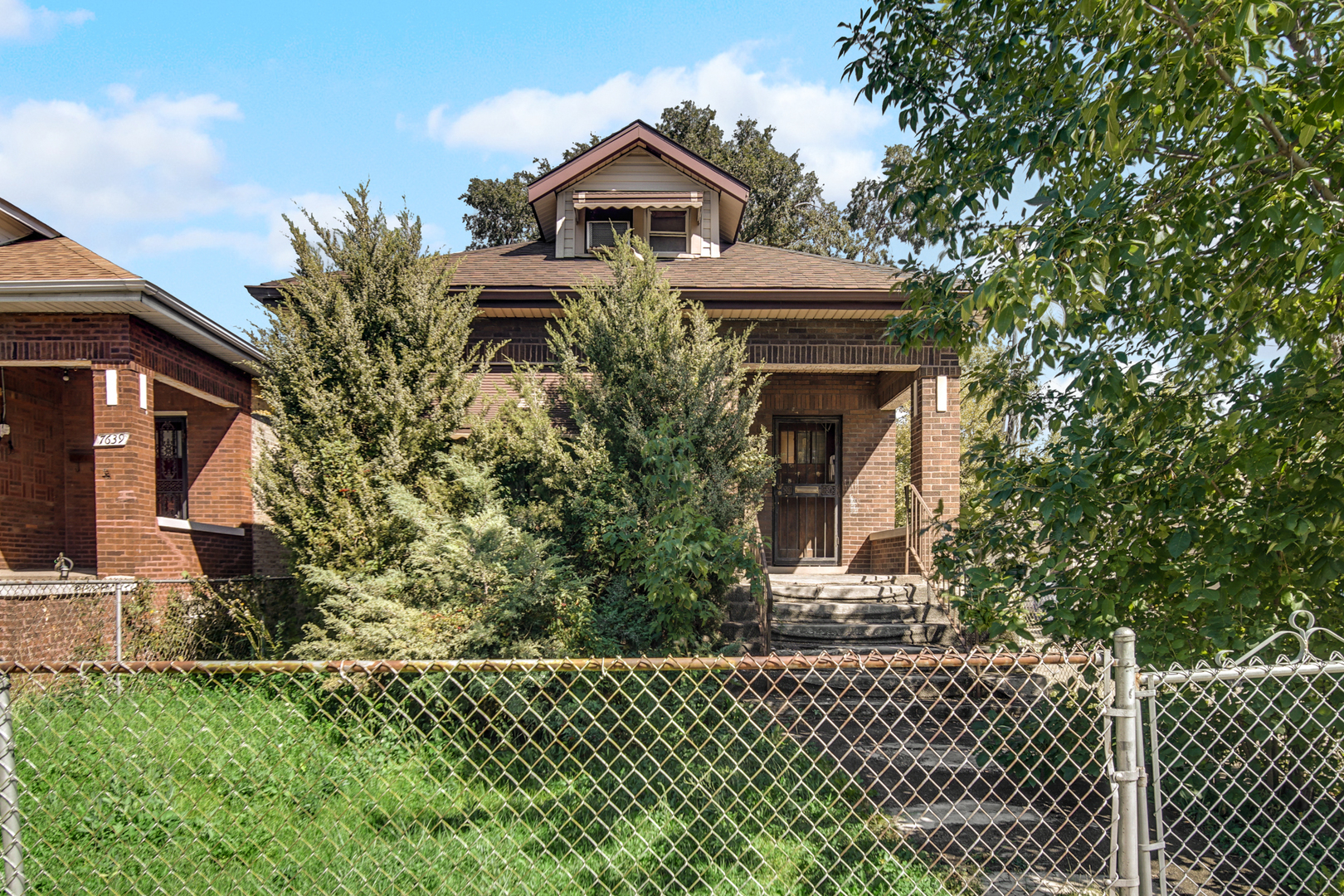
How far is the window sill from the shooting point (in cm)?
984

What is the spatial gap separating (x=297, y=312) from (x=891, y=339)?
5407mm

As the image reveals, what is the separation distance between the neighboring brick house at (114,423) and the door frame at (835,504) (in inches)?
278

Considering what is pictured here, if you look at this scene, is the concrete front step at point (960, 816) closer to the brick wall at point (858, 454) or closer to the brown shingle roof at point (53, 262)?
the brick wall at point (858, 454)

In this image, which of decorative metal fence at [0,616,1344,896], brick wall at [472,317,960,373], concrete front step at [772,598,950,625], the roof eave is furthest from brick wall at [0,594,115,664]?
concrete front step at [772,598,950,625]

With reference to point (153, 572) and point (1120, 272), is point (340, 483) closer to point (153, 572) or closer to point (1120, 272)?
point (153, 572)

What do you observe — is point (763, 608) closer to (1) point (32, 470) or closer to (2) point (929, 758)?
(2) point (929, 758)

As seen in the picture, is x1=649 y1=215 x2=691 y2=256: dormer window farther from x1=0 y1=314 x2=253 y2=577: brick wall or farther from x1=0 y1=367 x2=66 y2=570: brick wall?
x1=0 y1=367 x2=66 y2=570: brick wall

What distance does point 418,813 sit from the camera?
4844 mm

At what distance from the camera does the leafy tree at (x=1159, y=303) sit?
11.6ft

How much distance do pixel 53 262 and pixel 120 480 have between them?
8.87 feet

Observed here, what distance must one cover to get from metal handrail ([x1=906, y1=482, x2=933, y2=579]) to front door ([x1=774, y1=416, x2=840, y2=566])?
6.44 feet

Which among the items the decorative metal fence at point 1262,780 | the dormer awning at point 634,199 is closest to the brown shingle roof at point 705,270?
the dormer awning at point 634,199

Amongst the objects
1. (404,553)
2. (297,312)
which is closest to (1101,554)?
(404,553)

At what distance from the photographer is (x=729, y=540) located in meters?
6.77
